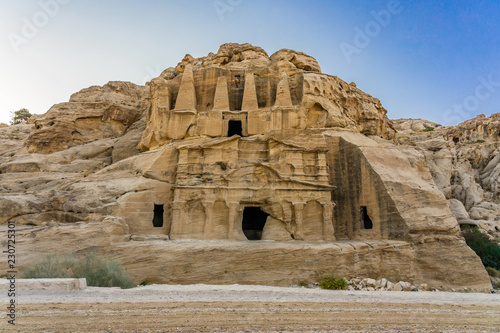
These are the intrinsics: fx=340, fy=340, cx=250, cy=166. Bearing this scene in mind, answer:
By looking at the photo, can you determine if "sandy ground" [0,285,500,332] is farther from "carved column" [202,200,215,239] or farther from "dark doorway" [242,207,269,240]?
"dark doorway" [242,207,269,240]

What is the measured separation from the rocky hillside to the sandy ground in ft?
72.4

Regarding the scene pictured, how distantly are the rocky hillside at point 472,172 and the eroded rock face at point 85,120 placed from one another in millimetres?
28817

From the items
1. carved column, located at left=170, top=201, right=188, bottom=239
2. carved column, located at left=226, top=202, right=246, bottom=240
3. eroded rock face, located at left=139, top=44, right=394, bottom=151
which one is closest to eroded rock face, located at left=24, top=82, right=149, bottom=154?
eroded rock face, located at left=139, top=44, right=394, bottom=151

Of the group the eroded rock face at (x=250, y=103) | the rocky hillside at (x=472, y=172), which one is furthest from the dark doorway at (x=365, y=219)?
the rocky hillside at (x=472, y=172)

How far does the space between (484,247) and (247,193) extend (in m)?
16.7

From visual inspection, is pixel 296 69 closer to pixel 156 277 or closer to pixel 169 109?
pixel 169 109

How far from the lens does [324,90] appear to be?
962 inches

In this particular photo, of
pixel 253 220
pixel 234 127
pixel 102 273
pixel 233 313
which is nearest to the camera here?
pixel 233 313

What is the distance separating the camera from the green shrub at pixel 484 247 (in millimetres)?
21922

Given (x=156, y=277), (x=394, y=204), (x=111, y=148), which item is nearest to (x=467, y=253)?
(x=394, y=204)

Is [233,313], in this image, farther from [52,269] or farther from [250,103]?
[250,103]

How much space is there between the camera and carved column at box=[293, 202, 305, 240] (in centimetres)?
1866

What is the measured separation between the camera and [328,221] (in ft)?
62.5

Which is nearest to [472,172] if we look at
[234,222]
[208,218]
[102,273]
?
[234,222]
